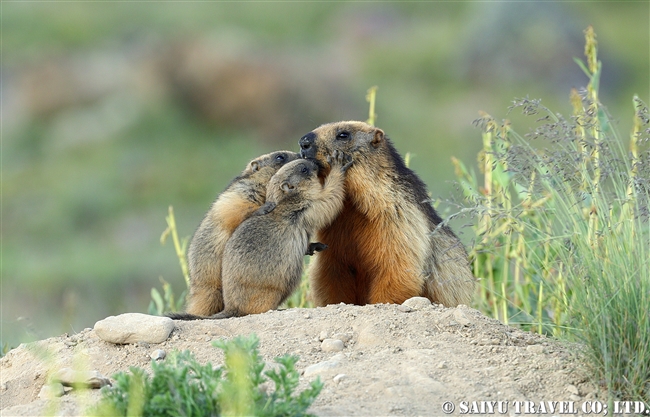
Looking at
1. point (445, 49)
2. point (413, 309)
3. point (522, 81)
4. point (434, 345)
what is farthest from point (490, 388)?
point (445, 49)

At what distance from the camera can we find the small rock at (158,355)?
5449 millimetres

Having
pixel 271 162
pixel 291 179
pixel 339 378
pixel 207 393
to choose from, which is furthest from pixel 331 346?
pixel 271 162

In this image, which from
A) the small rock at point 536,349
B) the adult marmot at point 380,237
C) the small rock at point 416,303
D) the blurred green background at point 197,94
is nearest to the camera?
the small rock at point 536,349

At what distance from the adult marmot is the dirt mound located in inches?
24.1

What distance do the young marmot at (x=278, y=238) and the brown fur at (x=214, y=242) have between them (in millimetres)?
311

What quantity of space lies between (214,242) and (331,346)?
188 centimetres

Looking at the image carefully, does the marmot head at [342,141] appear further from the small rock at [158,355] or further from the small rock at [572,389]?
the small rock at [572,389]

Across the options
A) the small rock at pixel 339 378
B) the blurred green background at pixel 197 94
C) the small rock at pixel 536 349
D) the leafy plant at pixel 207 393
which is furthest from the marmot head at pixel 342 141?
the blurred green background at pixel 197 94

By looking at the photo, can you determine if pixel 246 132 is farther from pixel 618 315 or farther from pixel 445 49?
pixel 618 315

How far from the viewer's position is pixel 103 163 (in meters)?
20.0

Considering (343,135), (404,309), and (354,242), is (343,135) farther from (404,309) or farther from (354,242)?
(404,309)

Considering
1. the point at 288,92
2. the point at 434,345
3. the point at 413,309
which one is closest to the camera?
the point at 434,345

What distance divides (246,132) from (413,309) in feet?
50.8

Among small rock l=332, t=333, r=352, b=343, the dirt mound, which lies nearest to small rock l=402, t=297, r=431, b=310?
the dirt mound
